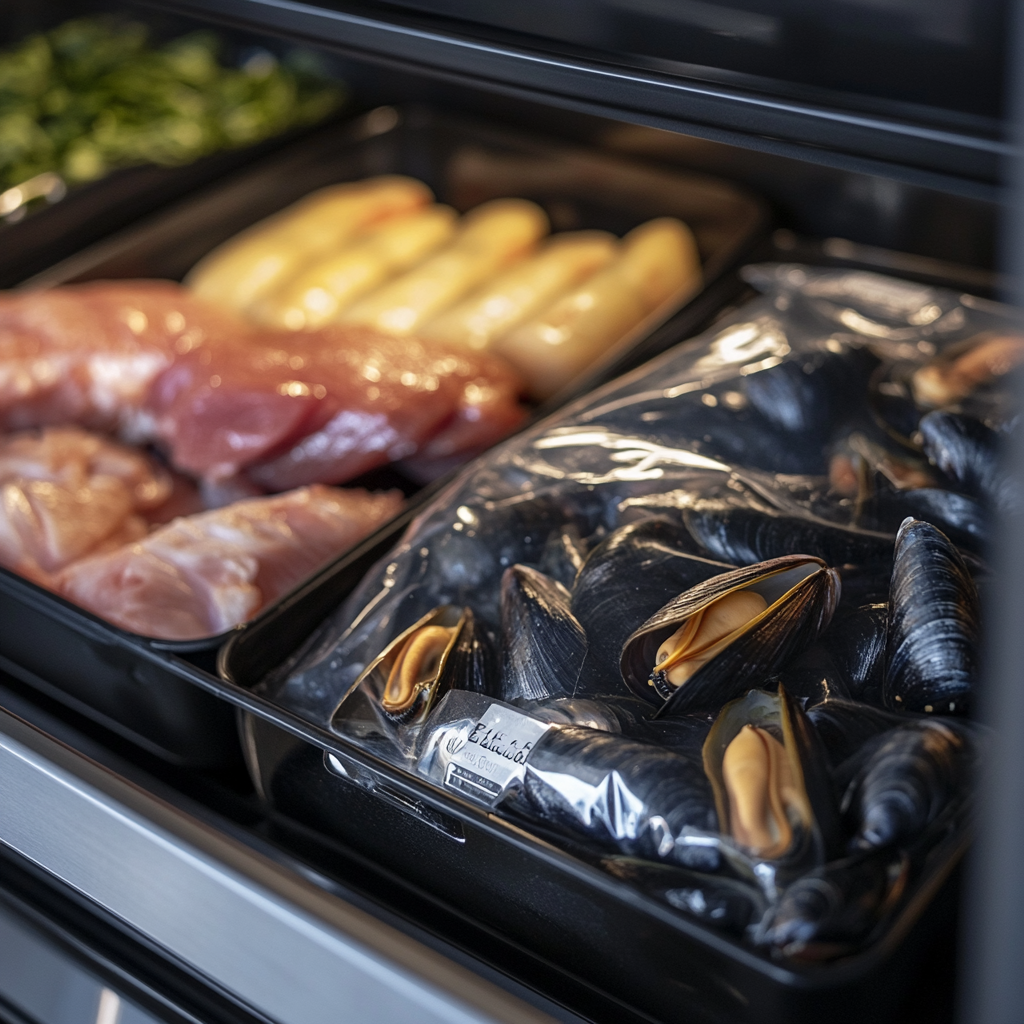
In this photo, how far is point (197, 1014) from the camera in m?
0.78

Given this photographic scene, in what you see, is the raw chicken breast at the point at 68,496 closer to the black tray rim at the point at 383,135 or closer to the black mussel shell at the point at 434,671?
the black tray rim at the point at 383,135

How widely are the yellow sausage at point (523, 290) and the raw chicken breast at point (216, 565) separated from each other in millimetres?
401

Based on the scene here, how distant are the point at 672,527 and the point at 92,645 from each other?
48 cm

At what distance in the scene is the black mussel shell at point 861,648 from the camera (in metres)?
0.72

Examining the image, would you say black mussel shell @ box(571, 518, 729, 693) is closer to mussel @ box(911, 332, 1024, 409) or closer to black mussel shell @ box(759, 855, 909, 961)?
black mussel shell @ box(759, 855, 909, 961)

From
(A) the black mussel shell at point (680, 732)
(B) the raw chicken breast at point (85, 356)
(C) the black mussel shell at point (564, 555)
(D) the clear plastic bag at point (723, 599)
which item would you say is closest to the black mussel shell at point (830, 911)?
(D) the clear plastic bag at point (723, 599)

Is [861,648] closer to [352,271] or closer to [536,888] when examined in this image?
[536,888]


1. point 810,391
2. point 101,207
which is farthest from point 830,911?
point 101,207

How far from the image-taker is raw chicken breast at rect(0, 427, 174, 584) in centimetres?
111

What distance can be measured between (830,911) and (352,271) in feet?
4.07

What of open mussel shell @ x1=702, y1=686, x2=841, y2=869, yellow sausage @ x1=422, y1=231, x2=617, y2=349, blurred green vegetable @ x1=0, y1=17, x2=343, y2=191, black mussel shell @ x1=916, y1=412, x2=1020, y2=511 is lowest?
yellow sausage @ x1=422, y1=231, x2=617, y2=349

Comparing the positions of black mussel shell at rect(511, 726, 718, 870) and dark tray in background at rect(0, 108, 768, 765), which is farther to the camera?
dark tray in background at rect(0, 108, 768, 765)

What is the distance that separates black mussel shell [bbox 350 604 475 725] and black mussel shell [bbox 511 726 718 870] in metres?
0.11

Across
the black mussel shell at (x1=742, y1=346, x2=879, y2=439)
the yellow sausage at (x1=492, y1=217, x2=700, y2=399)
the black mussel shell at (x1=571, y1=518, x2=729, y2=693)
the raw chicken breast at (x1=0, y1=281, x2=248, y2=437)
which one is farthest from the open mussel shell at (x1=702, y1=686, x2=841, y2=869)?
the raw chicken breast at (x1=0, y1=281, x2=248, y2=437)
